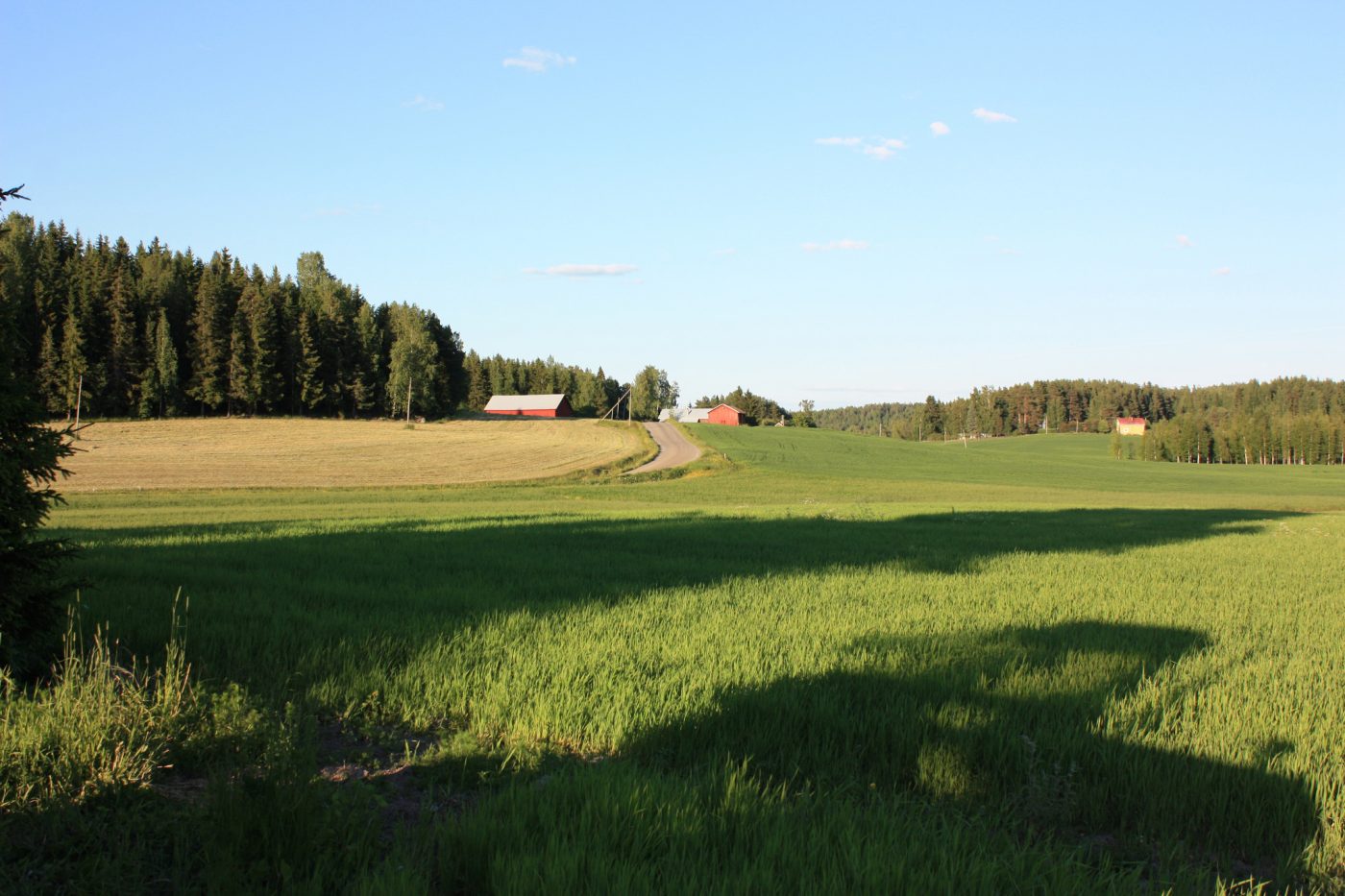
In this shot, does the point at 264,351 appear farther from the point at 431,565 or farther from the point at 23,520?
the point at 23,520

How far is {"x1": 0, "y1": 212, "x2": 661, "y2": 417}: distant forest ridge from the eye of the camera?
74.7 metres

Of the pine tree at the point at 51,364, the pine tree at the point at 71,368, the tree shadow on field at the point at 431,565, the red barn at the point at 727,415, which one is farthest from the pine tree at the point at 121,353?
the red barn at the point at 727,415

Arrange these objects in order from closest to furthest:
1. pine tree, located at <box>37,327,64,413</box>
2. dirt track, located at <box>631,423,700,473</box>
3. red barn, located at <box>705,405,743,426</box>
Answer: dirt track, located at <box>631,423,700,473</box>, pine tree, located at <box>37,327,64,413</box>, red barn, located at <box>705,405,743,426</box>

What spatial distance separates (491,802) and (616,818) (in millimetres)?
658

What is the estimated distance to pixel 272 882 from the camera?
3047 millimetres

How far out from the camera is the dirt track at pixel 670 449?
64938 mm

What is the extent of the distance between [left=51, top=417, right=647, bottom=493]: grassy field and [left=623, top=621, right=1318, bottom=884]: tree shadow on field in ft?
134

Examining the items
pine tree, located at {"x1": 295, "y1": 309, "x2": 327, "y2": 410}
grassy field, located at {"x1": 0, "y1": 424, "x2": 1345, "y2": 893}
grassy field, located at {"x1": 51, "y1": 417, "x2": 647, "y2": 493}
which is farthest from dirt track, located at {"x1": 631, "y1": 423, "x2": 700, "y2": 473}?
grassy field, located at {"x1": 0, "y1": 424, "x2": 1345, "y2": 893}

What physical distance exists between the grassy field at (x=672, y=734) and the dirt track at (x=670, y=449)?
51568 millimetres

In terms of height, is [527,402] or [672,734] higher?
[527,402]

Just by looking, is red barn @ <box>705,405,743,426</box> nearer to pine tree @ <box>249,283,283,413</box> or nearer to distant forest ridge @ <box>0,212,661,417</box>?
distant forest ridge @ <box>0,212,661,417</box>

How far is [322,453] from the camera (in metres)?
59.8

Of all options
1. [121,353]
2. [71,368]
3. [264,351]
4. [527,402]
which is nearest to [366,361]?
[264,351]

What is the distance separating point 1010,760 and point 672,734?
2.05m
